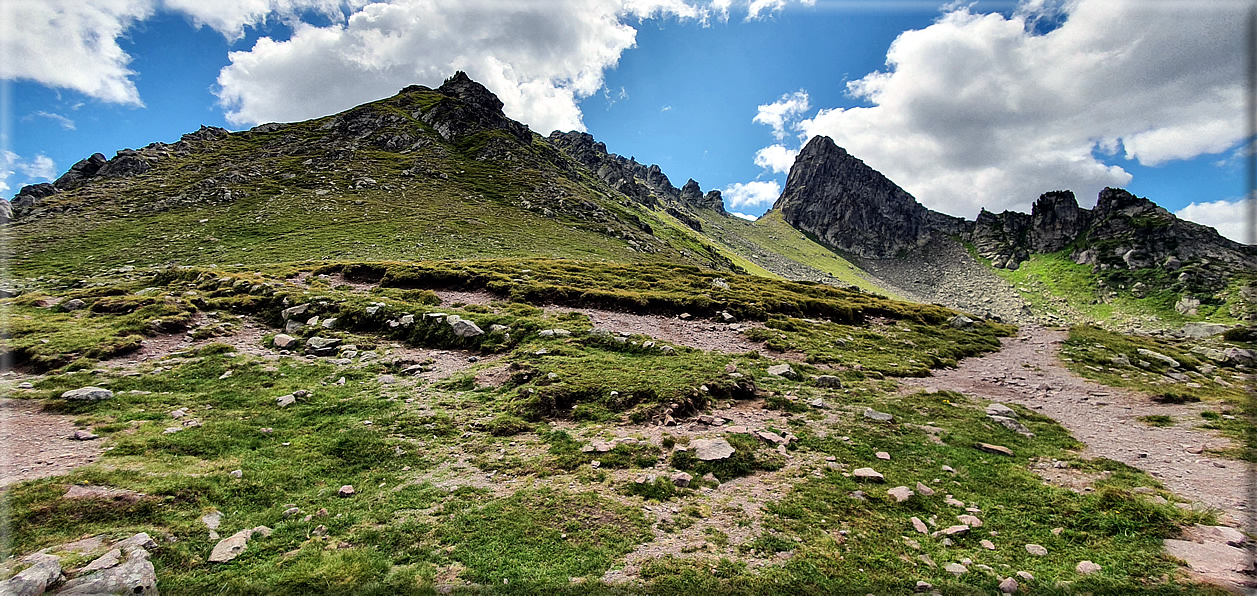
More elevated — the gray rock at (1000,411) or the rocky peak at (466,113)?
the rocky peak at (466,113)

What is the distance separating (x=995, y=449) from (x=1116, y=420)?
8.57 meters

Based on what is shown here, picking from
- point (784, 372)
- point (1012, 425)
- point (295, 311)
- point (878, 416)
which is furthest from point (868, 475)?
point (295, 311)

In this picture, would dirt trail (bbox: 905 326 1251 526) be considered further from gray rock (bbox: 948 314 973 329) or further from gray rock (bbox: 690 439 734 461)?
gray rock (bbox: 690 439 734 461)

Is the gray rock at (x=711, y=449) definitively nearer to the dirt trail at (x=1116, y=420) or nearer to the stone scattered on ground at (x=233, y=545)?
the stone scattered on ground at (x=233, y=545)

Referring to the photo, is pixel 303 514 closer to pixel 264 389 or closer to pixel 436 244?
pixel 264 389

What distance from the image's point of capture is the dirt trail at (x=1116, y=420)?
11477 millimetres

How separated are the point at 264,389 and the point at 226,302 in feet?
47.2

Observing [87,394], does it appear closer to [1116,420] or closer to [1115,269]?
[1116,420]

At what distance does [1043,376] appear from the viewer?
79.6ft

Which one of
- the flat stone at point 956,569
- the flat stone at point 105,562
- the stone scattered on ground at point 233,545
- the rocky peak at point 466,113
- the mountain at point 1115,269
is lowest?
the stone scattered on ground at point 233,545

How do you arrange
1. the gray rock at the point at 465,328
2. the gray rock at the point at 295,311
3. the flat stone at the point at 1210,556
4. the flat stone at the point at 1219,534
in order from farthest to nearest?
1. the gray rock at the point at 295,311
2. the gray rock at the point at 465,328
3. the flat stone at the point at 1219,534
4. the flat stone at the point at 1210,556

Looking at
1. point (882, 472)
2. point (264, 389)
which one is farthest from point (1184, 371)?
point (264, 389)

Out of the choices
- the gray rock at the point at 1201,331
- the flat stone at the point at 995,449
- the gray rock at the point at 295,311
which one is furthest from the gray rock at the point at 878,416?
the gray rock at the point at 1201,331

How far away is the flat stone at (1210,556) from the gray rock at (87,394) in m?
27.2
